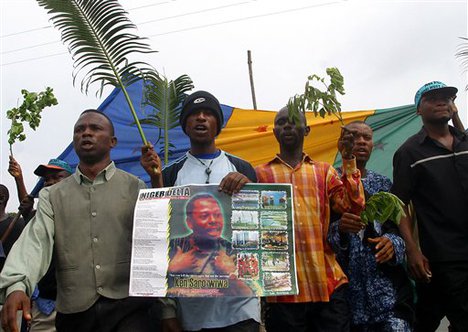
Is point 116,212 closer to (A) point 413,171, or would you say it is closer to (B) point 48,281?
(B) point 48,281

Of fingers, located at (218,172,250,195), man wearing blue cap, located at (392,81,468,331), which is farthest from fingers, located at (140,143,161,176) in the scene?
man wearing blue cap, located at (392,81,468,331)

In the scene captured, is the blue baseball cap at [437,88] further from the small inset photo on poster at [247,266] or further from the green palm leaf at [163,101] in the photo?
the small inset photo on poster at [247,266]

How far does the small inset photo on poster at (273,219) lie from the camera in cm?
309

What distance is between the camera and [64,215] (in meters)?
3.02

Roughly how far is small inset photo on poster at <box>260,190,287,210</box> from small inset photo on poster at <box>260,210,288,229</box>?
0.03 metres

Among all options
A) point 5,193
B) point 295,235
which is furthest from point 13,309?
point 5,193

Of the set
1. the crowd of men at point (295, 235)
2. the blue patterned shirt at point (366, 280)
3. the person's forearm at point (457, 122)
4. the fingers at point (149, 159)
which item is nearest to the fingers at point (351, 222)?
the crowd of men at point (295, 235)

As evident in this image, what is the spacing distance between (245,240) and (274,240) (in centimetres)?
16

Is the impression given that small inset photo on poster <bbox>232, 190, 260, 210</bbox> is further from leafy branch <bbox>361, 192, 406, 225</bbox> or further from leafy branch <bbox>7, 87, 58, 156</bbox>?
leafy branch <bbox>7, 87, 58, 156</bbox>

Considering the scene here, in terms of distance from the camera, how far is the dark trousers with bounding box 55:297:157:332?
291 centimetres

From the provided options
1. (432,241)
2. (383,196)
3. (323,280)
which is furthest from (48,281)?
(432,241)

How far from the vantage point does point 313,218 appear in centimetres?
353

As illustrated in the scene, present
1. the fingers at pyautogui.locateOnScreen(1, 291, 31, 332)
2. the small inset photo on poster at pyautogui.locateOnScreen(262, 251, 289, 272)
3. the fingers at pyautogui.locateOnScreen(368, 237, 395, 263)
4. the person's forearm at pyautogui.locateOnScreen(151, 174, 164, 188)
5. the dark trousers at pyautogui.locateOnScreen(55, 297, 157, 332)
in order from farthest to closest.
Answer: the fingers at pyautogui.locateOnScreen(368, 237, 395, 263) < the person's forearm at pyautogui.locateOnScreen(151, 174, 164, 188) < the small inset photo on poster at pyautogui.locateOnScreen(262, 251, 289, 272) < the dark trousers at pyautogui.locateOnScreen(55, 297, 157, 332) < the fingers at pyautogui.locateOnScreen(1, 291, 31, 332)

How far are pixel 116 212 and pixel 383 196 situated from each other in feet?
5.01
